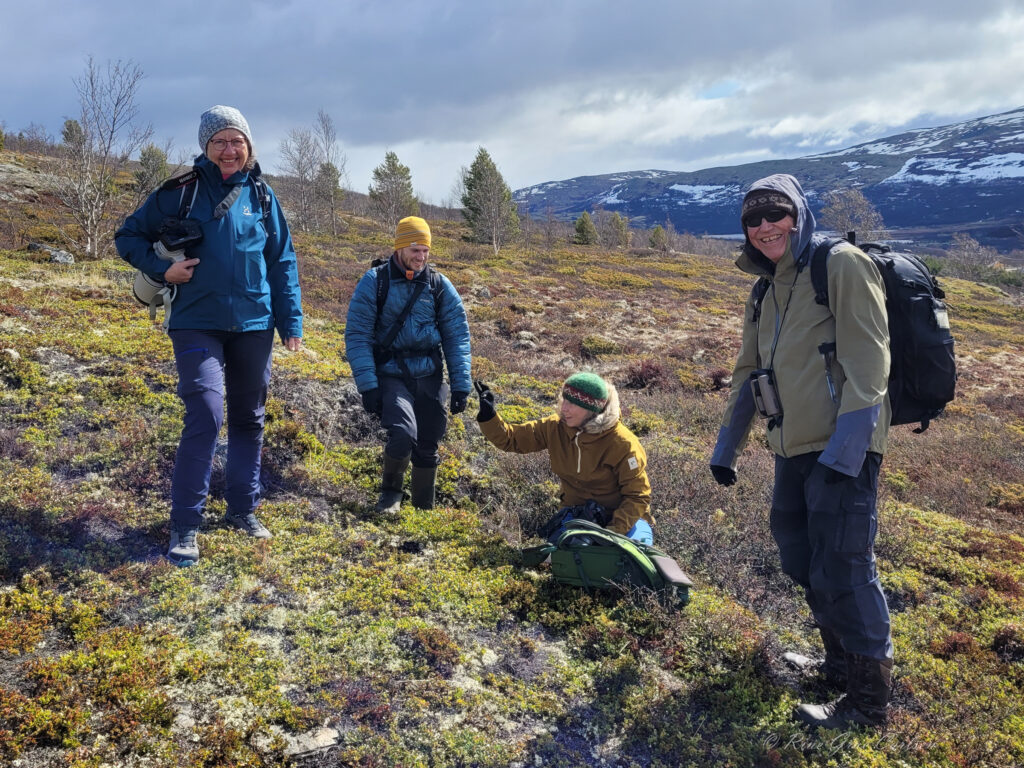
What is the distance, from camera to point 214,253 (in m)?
3.19

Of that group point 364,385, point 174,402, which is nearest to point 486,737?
point 364,385

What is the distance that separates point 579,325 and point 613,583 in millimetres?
12006

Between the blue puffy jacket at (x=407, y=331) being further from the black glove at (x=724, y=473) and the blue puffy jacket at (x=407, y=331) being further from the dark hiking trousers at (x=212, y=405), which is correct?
the black glove at (x=724, y=473)

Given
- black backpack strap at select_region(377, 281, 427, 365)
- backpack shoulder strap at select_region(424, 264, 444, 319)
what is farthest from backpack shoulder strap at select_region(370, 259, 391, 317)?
backpack shoulder strap at select_region(424, 264, 444, 319)

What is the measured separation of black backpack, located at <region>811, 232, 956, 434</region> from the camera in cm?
240

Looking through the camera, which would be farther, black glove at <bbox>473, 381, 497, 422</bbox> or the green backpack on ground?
black glove at <bbox>473, 381, 497, 422</bbox>

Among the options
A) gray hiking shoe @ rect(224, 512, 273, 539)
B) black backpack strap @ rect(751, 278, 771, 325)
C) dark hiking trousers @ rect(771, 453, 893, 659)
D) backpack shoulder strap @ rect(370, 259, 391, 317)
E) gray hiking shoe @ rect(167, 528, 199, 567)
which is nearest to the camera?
dark hiking trousers @ rect(771, 453, 893, 659)

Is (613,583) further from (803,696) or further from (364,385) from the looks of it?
(364,385)

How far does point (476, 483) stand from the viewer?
527 centimetres

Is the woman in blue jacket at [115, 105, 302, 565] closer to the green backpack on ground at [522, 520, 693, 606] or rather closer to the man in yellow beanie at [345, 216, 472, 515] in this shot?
the man in yellow beanie at [345, 216, 472, 515]

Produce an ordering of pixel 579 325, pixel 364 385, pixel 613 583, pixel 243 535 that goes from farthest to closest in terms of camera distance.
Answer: pixel 579 325 < pixel 364 385 < pixel 243 535 < pixel 613 583

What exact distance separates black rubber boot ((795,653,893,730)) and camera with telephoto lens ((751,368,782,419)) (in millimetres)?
1121

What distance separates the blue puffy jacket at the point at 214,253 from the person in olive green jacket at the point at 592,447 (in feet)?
5.14

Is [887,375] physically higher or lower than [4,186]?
lower
